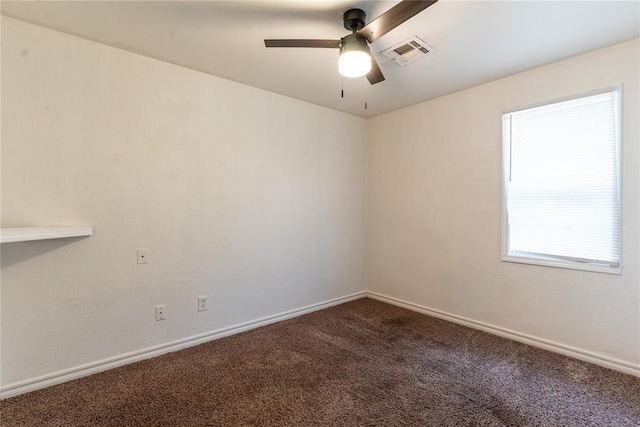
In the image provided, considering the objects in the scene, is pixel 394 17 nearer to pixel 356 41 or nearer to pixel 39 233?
pixel 356 41

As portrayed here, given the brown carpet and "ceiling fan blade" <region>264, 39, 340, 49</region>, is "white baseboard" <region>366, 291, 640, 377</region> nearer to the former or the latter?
the brown carpet

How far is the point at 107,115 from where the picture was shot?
2172 mm

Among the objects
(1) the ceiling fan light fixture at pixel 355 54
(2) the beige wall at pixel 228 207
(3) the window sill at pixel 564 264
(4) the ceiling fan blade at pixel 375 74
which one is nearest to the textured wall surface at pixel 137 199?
(2) the beige wall at pixel 228 207

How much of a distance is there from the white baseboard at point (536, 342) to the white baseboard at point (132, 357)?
133cm

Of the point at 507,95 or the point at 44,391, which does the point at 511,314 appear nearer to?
the point at 507,95

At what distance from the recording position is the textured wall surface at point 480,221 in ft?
7.07

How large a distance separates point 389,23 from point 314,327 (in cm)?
259

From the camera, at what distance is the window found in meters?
2.23

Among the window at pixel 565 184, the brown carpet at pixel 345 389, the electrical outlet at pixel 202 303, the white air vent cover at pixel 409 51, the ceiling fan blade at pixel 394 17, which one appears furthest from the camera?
the electrical outlet at pixel 202 303

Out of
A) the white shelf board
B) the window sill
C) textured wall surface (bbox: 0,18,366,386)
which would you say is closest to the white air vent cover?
textured wall surface (bbox: 0,18,366,386)

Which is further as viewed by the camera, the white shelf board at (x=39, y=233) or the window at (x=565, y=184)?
the window at (x=565, y=184)

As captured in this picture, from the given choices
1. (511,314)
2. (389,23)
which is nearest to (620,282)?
(511,314)

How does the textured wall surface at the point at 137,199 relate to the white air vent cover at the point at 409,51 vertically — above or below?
below

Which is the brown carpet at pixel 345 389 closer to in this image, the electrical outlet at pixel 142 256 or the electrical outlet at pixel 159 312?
the electrical outlet at pixel 159 312
